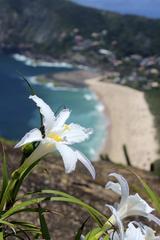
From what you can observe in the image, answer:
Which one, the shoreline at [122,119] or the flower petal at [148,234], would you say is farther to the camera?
the shoreline at [122,119]

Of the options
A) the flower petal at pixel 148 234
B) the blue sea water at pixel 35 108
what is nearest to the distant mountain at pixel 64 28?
the blue sea water at pixel 35 108

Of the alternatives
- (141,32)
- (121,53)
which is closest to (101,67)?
(121,53)

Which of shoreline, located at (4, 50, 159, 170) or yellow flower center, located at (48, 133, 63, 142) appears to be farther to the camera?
shoreline, located at (4, 50, 159, 170)

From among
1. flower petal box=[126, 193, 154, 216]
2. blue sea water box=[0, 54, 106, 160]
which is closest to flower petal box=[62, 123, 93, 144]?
flower petal box=[126, 193, 154, 216]

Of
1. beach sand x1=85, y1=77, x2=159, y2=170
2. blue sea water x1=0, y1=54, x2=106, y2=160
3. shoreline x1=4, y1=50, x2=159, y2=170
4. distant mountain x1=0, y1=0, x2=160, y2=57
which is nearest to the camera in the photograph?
beach sand x1=85, y1=77, x2=159, y2=170

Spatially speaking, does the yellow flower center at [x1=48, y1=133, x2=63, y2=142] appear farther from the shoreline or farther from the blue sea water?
the blue sea water

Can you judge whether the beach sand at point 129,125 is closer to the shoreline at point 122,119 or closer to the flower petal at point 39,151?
the shoreline at point 122,119

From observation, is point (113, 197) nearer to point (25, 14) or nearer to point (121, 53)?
point (121, 53)

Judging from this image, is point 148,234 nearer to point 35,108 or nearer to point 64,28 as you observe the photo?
point 35,108
